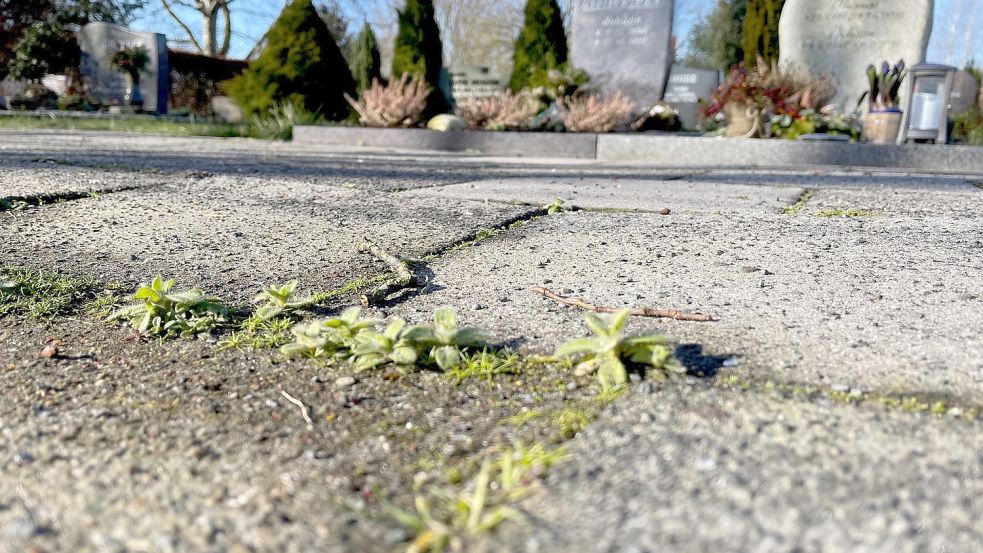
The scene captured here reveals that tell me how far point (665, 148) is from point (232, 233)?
233 inches

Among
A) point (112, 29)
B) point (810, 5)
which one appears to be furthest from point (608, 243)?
point (112, 29)

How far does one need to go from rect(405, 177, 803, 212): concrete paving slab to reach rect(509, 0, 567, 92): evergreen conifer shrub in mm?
8770

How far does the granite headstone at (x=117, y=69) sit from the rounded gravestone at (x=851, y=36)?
12.3 metres

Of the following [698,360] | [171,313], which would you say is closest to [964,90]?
[698,360]

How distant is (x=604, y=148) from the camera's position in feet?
25.4

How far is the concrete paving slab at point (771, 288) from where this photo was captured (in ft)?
3.50

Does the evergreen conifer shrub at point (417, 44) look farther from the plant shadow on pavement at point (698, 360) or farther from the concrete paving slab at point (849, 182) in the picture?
the plant shadow on pavement at point (698, 360)

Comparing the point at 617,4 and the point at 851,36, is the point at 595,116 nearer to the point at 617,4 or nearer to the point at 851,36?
the point at 617,4

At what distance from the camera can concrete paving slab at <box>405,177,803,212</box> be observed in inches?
102

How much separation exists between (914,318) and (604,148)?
21.8 feet

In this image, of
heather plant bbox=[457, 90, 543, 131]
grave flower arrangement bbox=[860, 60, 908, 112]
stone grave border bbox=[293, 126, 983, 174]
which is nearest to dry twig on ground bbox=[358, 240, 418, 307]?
stone grave border bbox=[293, 126, 983, 174]

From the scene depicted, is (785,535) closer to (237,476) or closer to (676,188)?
(237,476)

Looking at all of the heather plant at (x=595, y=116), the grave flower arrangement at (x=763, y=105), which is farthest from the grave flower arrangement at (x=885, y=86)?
the heather plant at (x=595, y=116)

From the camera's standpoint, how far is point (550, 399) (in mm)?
968
